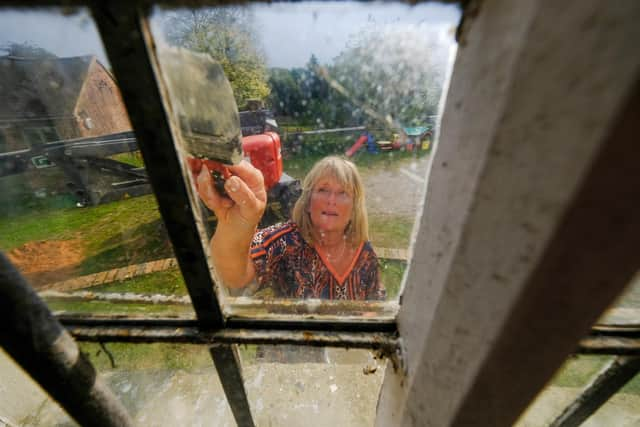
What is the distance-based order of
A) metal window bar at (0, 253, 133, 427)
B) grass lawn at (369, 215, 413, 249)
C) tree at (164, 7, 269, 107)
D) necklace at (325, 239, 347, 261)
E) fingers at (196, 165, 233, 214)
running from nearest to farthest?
metal window bar at (0, 253, 133, 427) < tree at (164, 7, 269, 107) < fingers at (196, 165, 233, 214) < necklace at (325, 239, 347, 261) < grass lawn at (369, 215, 413, 249)

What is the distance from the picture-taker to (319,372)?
1.56 metres

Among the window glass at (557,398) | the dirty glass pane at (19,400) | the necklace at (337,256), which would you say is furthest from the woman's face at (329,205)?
the dirty glass pane at (19,400)

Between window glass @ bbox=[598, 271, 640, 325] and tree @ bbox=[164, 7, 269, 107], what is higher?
tree @ bbox=[164, 7, 269, 107]

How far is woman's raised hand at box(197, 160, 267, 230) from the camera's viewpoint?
56.5 inches

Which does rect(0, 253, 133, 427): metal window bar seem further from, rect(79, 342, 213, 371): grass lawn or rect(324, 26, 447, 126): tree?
rect(79, 342, 213, 371): grass lawn

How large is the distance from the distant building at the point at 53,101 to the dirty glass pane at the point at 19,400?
3.91 feet

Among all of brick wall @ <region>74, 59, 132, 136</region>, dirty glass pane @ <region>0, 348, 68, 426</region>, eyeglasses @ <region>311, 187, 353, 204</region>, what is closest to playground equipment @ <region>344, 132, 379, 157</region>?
eyeglasses @ <region>311, 187, 353, 204</region>

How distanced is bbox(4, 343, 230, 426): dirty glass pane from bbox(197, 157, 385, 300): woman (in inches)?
23.3

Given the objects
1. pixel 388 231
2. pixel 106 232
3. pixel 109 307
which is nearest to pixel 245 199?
pixel 109 307

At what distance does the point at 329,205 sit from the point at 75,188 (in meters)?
1.67

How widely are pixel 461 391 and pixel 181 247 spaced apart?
1.79 ft

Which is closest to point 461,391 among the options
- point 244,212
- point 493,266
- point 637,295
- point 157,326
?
point 493,266

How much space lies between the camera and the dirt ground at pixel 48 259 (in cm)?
99

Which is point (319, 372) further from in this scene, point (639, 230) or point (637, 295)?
point (639, 230)
